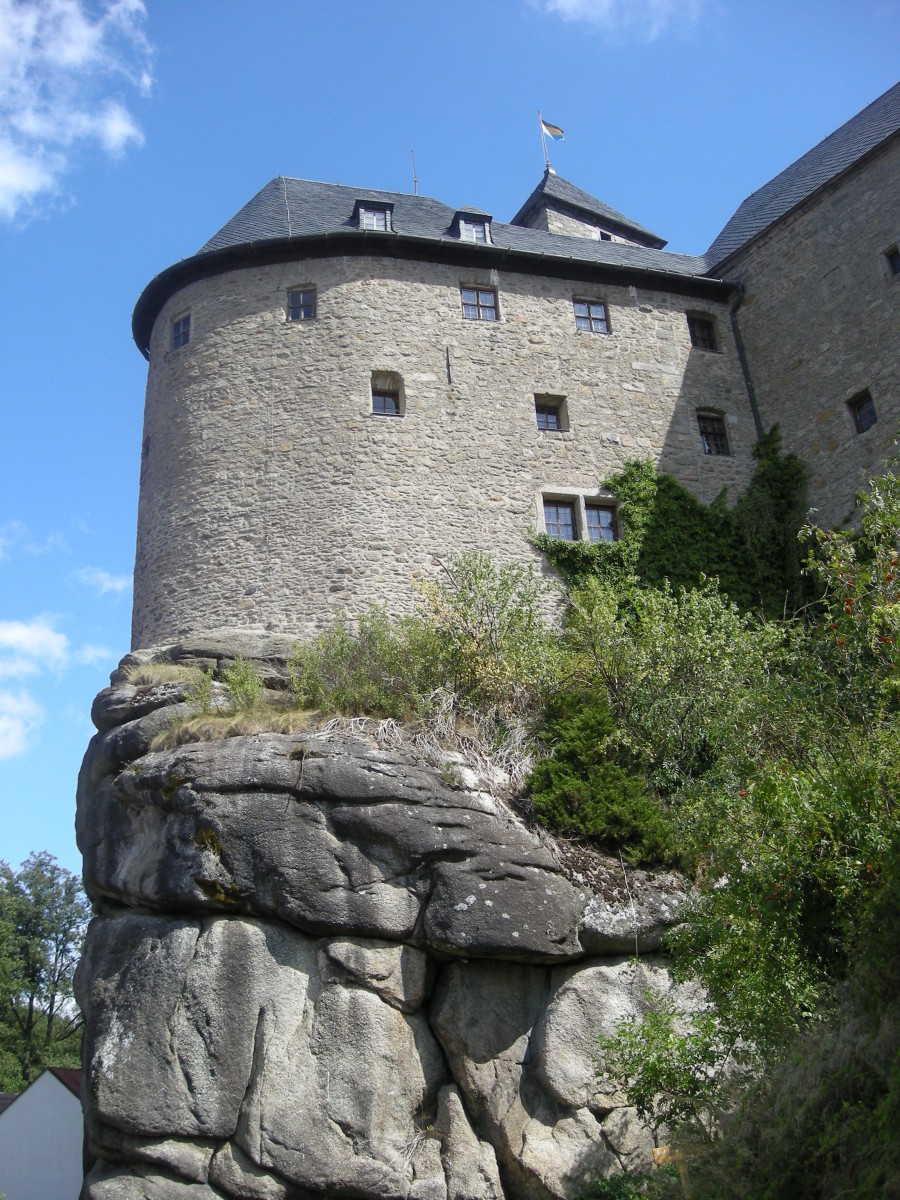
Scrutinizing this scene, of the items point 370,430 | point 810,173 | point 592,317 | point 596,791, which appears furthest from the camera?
point 810,173

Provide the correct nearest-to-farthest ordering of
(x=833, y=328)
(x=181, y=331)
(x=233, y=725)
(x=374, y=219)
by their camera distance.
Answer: (x=233, y=725) → (x=833, y=328) → (x=181, y=331) → (x=374, y=219)

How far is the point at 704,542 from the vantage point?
1984cm

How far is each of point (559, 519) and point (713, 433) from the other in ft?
13.4

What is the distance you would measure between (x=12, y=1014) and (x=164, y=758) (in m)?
21.8

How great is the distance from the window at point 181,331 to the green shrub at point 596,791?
11191mm

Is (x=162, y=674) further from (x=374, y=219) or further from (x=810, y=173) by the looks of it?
(x=810, y=173)

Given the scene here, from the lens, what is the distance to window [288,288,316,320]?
20.2 meters

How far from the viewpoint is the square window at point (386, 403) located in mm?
19516

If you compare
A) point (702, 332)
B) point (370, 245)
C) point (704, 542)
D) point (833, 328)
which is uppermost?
point (370, 245)

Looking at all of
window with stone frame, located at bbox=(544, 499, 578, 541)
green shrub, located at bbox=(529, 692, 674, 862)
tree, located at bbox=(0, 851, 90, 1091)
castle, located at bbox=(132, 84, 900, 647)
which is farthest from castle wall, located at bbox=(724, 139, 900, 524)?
tree, located at bbox=(0, 851, 90, 1091)

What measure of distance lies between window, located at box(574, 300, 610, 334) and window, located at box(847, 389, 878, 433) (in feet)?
15.8

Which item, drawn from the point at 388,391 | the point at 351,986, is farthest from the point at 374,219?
the point at 351,986

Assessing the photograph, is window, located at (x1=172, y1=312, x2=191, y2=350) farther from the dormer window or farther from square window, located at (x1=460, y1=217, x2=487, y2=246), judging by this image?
square window, located at (x1=460, y1=217, x2=487, y2=246)

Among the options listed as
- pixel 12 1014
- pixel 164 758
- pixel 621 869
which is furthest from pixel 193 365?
pixel 12 1014
